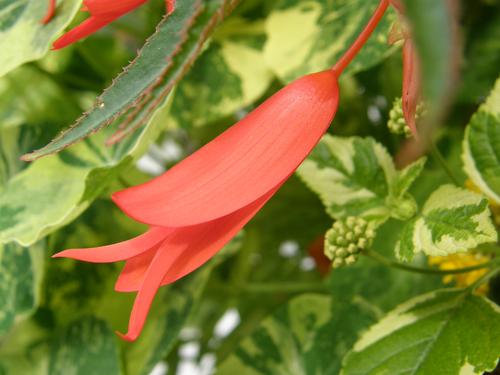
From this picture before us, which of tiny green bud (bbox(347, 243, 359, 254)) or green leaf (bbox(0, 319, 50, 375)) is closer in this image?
tiny green bud (bbox(347, 243, 359, 254))

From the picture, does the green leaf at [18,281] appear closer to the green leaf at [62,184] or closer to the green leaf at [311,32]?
the green leaf at [62,184]

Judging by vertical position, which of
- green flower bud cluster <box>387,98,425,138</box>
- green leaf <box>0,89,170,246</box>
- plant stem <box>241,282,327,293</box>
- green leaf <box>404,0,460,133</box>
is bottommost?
plant stem <box>241,282,327,293</box>

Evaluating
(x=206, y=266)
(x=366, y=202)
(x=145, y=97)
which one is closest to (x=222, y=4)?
(x=145, y=97)

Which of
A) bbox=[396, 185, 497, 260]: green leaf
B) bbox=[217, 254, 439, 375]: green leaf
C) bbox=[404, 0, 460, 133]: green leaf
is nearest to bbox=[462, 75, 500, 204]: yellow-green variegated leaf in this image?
bbox=[396, 185, 497, 260]: green leaf

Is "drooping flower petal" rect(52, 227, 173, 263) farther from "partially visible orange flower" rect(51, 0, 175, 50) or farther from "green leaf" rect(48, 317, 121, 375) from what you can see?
"green leaf" rect(48, 317, 121, 375)

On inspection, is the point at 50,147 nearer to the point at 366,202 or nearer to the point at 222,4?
the point at 222,4

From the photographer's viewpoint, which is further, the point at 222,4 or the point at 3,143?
the point at 3,143

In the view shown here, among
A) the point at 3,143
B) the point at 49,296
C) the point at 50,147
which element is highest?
the point at 50,147
